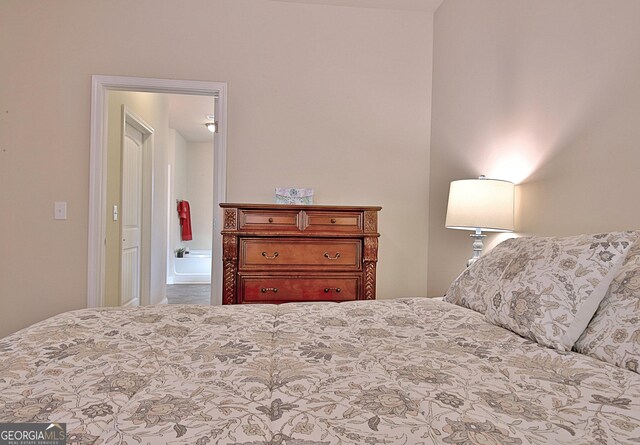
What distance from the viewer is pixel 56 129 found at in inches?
115

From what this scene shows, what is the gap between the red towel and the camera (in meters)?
7.39

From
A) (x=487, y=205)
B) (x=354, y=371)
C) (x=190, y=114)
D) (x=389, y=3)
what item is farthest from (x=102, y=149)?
(x=190, y=114)

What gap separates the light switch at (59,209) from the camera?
291 cm

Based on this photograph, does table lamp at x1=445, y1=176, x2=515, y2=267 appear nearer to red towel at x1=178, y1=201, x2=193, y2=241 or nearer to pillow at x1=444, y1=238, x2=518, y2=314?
pillow at x1=444, y1=238, x2=518, y2=314

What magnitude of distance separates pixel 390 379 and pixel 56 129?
3.08 metres

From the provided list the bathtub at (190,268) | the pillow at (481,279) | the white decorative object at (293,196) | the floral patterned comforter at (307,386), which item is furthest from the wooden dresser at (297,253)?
the bathtub at (190,268)

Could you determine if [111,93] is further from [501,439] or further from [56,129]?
[501,439]

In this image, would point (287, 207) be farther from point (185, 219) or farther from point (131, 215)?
point (185, 219)

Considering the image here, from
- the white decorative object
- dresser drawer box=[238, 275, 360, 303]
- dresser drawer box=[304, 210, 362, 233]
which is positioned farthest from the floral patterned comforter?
the white decorative object

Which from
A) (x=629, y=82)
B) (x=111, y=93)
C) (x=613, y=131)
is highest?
(x=111, y=93)

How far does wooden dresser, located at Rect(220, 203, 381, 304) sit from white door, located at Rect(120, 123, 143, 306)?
162cm

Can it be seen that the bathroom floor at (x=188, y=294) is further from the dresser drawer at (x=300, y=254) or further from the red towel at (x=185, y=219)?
the dresser drawer at (x=300, y=254)

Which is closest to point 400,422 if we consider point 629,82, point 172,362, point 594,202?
point 172,362

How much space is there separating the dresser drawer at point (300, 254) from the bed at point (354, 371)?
107cm
